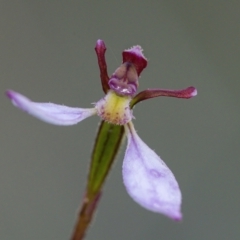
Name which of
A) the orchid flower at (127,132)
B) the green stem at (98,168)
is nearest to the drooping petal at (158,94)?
the orchid flower at (127,132)

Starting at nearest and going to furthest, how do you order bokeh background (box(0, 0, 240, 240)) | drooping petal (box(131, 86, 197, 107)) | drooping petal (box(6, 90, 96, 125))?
drooping petal (box(6, 90, 96, 125)) < drooping petal (box(131, 86, 197, 107)) < bokeh background (box(0, 0, 240, 240))

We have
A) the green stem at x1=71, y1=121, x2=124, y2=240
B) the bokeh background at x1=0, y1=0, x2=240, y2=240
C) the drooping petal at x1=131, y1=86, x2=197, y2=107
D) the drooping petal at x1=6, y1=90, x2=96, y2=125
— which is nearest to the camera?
the drooping petal at x1=6, y1=90, x2=96, y2=125

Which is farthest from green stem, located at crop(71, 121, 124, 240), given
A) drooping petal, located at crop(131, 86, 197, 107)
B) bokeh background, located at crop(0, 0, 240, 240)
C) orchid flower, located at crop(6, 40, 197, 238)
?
bokeh background, located at crop(0, 0, 240, 240)

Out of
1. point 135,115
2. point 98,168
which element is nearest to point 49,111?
point 98,168

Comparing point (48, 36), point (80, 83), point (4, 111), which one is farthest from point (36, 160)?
point (48, 36)

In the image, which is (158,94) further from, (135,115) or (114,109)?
(135,115)

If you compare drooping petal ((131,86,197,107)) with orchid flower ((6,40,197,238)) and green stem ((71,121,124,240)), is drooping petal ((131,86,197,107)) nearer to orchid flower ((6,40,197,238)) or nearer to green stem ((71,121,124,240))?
orchid flower ((6,40,197,238))

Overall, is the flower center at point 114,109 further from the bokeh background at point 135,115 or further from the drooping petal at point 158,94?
the bokeh background at point 135,115
